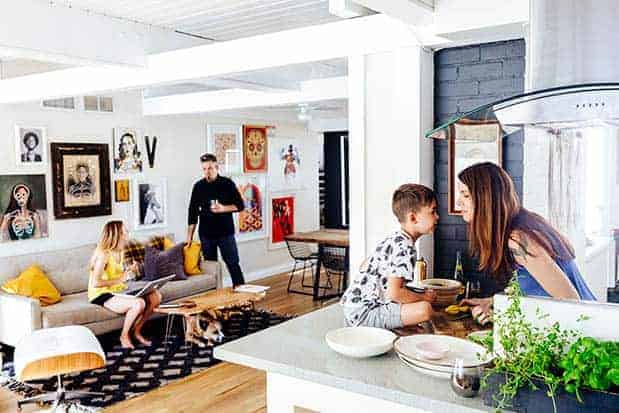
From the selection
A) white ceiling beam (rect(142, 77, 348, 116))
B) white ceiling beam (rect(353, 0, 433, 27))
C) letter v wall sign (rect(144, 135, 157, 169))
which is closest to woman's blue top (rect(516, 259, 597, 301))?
white ceiling beam (rect(353, 0, 433, 27))

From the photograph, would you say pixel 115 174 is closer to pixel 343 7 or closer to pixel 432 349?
pixel 343 7

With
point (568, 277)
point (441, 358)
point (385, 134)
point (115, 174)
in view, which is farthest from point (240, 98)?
point (568, 277)

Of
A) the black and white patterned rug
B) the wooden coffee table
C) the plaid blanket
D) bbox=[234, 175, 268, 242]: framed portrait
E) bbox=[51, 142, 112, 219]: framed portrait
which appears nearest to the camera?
the black and white patterned rug

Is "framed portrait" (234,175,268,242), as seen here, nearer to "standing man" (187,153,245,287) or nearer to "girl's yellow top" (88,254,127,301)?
"standing man" (187,153,245,287)

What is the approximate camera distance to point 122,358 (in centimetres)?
491

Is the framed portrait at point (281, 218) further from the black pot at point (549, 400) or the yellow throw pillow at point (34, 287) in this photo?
the black pot at point (549, 400)

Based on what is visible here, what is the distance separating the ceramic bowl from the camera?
6.23 ft

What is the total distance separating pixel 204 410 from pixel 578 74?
3.13m

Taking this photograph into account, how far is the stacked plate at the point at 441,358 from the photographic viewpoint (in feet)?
5.97

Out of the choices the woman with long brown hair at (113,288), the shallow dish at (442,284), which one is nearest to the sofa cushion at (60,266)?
the woman with long brown hair at (113,288)

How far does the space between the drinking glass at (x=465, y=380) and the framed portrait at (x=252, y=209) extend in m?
6.31

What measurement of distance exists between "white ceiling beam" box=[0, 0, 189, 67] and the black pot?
268 centimetres

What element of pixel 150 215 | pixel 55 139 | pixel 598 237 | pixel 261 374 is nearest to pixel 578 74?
pixel 598 237

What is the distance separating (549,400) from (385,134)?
171cm
